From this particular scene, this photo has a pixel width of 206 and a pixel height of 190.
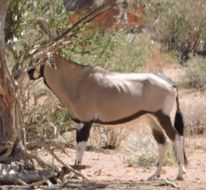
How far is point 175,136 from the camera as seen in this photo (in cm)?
1046

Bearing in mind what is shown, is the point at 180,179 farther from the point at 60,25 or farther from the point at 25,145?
the point at 60,25

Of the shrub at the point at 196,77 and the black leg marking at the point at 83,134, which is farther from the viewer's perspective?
the shrub at the point at 196,77

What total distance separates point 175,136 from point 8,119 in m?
2.50

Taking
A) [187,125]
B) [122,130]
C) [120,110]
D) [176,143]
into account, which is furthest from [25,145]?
[187,125]

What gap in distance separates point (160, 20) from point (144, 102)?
18679 mm

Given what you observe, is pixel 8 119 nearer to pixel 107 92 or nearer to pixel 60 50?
pixel 107 92

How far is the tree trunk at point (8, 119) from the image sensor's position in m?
9.02

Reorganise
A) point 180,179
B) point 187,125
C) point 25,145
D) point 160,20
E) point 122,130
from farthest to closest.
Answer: point 160,20, point 187,125, point 122,130, point 180,179, point 25,145

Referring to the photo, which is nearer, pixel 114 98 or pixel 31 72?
pixel 114 98

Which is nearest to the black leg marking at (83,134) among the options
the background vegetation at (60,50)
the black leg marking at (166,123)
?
the background vegetation at (60,50)

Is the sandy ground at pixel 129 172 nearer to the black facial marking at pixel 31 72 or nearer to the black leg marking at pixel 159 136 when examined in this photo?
the black leg marking at pixel 159 136

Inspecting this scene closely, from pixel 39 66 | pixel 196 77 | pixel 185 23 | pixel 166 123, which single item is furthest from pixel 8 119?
pixel 185 23

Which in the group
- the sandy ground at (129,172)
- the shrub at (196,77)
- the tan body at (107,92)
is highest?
the shrub at (196,77)

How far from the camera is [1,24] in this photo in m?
8.84
